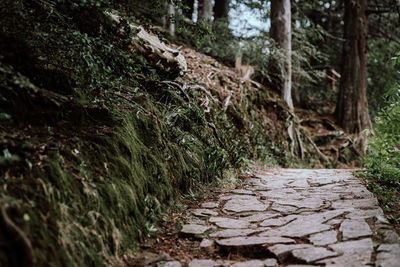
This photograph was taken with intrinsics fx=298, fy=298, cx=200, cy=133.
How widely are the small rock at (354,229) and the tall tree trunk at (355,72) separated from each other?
28.8ft

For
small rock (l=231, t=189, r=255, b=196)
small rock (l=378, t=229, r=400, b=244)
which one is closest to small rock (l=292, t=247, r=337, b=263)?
small rock (l=378, t=229, r=400, b=244)

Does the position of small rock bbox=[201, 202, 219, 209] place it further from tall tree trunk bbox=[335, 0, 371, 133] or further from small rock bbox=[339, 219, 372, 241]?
tall tree trunk bbox=[335, 0, 371, 133]

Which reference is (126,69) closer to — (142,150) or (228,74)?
(142,150)

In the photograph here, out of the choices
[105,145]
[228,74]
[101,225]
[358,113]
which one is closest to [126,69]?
[105,145]

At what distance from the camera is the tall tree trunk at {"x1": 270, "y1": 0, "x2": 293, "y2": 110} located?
881 centimetres

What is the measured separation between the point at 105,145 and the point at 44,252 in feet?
3.47

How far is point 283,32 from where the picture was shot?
28.9 feet

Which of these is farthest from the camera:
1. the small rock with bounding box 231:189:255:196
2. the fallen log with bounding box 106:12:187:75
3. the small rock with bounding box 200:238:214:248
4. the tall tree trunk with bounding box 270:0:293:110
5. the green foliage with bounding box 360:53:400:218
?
the tall tree trunk with bounding box 270:0:293:110

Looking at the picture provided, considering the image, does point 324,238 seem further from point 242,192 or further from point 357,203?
point 242,192

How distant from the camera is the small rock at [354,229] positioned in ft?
7.50

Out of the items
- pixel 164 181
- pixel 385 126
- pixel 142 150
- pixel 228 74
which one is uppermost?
pixel 228 74

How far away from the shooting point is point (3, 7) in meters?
1.99

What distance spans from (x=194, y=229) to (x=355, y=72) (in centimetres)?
991

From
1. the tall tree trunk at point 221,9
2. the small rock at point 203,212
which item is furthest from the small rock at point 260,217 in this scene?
the tall tree trunk at point 221,9
